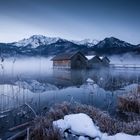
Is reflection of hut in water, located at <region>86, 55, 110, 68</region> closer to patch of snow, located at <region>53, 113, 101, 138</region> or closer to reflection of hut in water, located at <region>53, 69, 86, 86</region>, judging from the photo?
reflection of hut in water, located at <region>53, 69, 86, 86</region>

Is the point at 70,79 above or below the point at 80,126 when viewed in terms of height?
below

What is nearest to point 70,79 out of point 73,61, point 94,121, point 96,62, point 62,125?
point 94,121

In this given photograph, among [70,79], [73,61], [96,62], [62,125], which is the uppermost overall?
[73,61]

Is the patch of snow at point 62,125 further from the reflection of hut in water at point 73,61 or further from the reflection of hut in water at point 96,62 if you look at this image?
the reflection of hut in water at point 96,62

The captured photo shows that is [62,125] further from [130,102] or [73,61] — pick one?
[73,61]

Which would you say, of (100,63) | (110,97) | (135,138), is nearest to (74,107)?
(135,138)

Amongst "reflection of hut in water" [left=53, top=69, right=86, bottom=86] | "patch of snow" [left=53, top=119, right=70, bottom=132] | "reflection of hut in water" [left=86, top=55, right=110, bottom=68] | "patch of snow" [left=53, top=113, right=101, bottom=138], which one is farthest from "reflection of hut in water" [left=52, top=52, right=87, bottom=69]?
"patch of snow" [left=53, top=113, right=101, bottom=138]

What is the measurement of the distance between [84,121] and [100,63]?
146 feet

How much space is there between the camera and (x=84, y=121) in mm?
6059

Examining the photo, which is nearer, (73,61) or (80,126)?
(80,126)

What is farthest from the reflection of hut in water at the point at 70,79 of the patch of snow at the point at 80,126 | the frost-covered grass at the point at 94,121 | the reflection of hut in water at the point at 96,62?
the reflection of hut in water at the point at 96,62

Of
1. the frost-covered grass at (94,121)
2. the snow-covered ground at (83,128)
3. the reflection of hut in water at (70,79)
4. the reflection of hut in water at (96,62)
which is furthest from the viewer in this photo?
the reflection of hut in water at (96,62)

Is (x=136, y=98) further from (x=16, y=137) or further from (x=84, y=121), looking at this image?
(x=16, y=137)

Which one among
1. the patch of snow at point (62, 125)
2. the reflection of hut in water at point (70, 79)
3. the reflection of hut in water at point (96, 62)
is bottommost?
the reflection of hut in water at point (70, 79)
